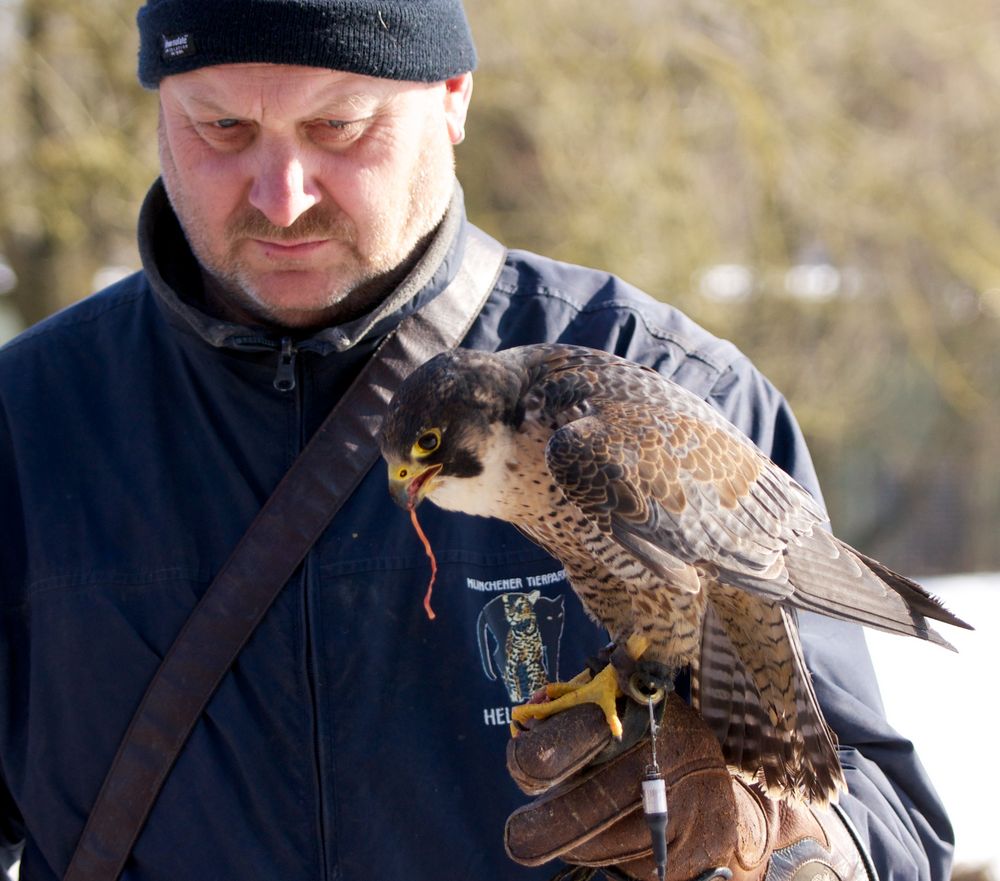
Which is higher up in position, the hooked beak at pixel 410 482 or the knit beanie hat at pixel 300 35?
Answer: the knit beanie hat at pixel 300 35

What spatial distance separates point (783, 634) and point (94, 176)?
5014mm

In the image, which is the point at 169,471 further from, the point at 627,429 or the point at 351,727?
the point at 627,429

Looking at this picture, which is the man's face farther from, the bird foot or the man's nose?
the bird foot

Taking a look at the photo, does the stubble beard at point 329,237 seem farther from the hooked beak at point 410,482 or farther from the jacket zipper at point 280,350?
the hooked beak at point 410,482

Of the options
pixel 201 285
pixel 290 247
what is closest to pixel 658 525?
pixel 290 247

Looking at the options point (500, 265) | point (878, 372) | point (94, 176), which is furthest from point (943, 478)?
point (500, 265)

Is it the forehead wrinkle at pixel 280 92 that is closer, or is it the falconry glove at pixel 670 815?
the falconry glove at pixel 670 815

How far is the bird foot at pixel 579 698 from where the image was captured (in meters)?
2.10

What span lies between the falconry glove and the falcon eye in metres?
0.49

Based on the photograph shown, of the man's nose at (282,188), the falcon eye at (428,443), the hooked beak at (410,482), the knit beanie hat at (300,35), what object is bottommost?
the hooked beak at (410,482)

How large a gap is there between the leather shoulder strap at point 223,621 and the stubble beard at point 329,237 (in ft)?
0.68

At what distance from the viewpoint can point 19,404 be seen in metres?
2.54

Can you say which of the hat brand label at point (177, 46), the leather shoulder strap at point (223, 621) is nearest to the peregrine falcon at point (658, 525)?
the leather shoulder strap at point (223, 621)

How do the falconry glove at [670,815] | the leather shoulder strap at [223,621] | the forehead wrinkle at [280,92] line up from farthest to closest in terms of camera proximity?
the forehead wrinkle at [280,92] < the leather shoulder strap at [223,621] < the falconry glove at [670,815]
